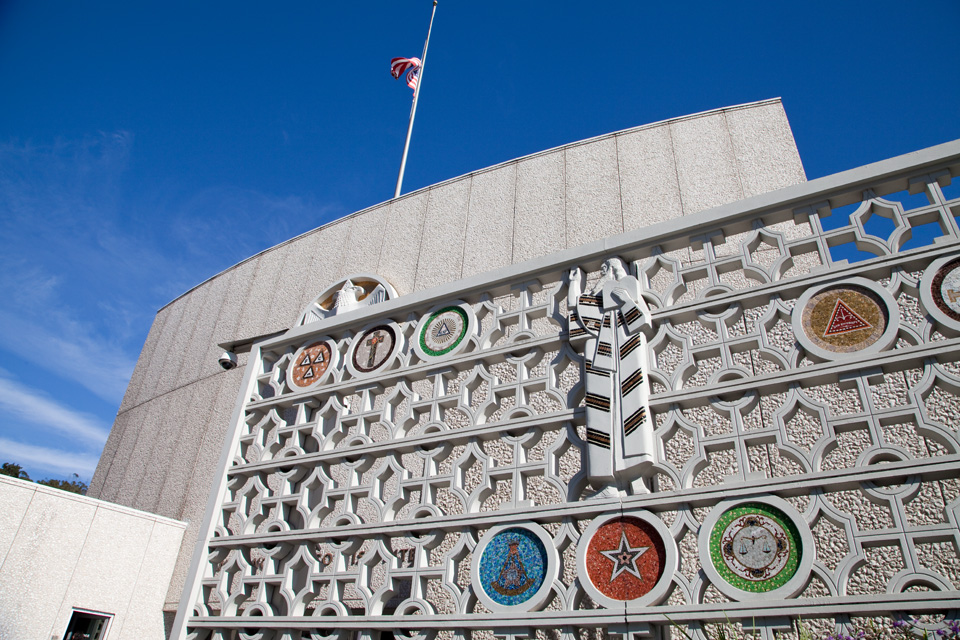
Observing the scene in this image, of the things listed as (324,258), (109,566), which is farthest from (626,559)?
(324,258)

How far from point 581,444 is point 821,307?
1.56 m

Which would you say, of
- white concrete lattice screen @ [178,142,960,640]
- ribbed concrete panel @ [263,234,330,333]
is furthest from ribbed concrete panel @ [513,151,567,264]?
ribbed concrete panel @ [263,234,330,333]

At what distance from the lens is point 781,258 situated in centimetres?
419

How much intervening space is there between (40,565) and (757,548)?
6192 millimetres

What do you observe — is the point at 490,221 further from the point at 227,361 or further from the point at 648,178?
the point at 227,361

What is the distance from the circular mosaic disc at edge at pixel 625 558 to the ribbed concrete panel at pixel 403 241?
5143 mm

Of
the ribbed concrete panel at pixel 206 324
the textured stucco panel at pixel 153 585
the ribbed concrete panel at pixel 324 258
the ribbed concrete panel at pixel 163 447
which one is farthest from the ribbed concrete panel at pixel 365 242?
the textured stucco panel at pixel 153 585

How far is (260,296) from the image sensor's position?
10000mm

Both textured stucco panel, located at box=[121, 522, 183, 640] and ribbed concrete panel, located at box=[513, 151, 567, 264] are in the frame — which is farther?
ribbed concrete panel, located at box=[513, 151, 567, 264]

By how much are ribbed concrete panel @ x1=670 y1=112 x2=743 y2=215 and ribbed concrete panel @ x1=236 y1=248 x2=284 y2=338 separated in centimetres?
576

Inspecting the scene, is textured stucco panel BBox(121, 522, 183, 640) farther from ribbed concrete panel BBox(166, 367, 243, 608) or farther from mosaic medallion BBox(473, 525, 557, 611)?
mosaic medallion BBox(473, 525, 557, 611)

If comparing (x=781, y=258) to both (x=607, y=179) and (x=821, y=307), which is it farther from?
(x=607, y=179)

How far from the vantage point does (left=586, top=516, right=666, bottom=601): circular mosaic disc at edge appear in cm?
355

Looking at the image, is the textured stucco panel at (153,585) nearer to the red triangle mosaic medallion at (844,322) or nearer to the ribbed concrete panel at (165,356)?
the ribbed concrete panel at (165,356)
